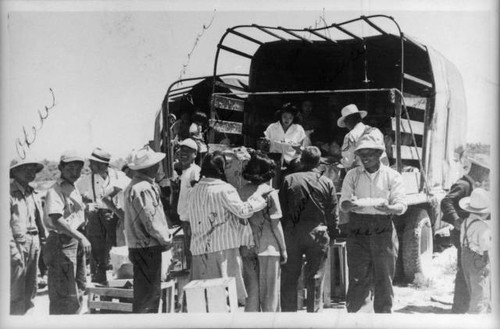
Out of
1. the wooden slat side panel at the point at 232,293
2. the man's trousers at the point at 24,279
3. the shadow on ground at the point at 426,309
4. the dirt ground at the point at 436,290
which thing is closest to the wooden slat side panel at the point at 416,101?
A: the dirt ground at the point at 436,290

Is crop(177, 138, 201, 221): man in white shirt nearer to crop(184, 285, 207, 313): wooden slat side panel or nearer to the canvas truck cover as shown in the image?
crop(184, 285, 207, 313): wooden slat side panel

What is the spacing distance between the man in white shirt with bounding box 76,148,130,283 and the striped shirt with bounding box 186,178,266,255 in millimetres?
857

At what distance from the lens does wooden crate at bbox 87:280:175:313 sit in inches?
210

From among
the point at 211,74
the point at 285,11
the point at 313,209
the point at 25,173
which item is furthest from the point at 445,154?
the point at 25,173

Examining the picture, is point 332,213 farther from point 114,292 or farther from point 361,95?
point 114,292

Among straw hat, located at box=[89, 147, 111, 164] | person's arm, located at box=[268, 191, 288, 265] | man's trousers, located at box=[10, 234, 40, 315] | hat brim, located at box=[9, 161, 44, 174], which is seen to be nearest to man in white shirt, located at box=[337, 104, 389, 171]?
person's arm, located at box=[268, 191, 288, 265]

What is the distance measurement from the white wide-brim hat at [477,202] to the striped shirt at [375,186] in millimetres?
718

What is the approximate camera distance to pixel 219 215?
5137 mm

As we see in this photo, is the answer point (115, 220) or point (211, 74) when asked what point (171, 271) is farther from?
point (211, 74)

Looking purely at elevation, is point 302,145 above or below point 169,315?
above

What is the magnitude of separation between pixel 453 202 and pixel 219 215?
2296 millimetres

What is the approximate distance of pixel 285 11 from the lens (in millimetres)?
5629

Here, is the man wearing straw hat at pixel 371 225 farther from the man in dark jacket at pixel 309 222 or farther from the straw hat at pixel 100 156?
the straw hat at pixel 100 156

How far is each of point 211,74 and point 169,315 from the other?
246 cm
